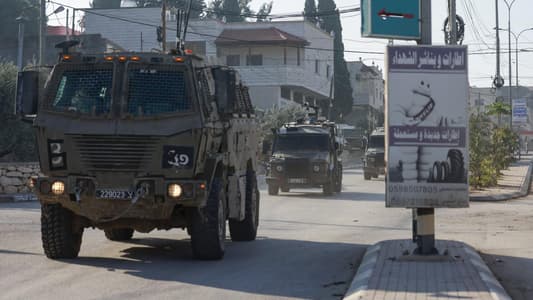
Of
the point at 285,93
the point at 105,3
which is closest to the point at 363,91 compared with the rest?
the point at 105,3

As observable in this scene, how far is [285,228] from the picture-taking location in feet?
60.7

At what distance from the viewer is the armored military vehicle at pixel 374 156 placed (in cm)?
4069

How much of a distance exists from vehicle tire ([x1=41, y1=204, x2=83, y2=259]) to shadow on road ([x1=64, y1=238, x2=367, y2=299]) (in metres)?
0.23

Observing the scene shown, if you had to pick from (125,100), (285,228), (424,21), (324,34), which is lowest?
(285,228)

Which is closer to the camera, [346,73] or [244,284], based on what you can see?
[244,284]

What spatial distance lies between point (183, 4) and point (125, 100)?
6569 cm

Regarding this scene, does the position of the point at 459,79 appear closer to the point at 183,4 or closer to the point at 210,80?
the point at 210,80

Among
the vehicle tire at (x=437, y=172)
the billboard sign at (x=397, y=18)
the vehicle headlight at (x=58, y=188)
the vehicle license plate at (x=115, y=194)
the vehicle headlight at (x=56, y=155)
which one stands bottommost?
the vehicle license plate at (x=115, y=194)

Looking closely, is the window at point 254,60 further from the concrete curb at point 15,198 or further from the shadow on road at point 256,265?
the shadow on road at point 256,265

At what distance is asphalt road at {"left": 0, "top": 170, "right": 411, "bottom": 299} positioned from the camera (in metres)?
10.3

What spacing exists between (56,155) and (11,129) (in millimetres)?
17599

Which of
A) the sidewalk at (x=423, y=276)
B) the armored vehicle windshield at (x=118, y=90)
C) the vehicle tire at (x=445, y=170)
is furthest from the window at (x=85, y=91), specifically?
the vehicle tire at (x=445, y=170)

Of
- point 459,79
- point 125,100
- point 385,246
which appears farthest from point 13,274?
point 459,79

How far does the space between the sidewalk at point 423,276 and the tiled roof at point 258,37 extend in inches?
2001
